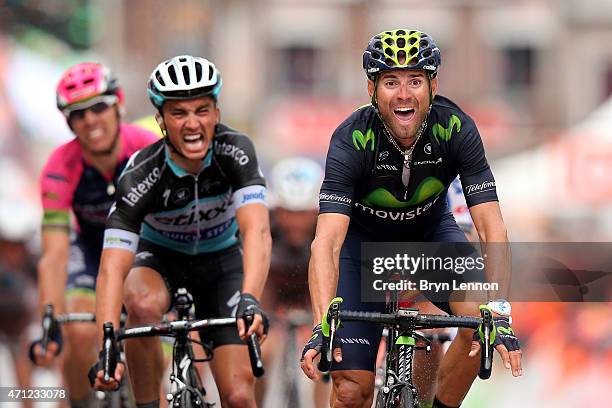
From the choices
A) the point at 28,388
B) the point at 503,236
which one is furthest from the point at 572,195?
the point at 503,236

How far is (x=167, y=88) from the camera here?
7.82m

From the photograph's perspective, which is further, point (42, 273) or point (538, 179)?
point (538, 179)

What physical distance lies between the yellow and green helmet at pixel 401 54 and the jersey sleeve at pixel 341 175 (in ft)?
1.36

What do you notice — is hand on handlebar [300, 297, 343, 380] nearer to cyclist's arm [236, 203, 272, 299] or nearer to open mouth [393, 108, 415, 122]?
cyclist's arm [236, 203, 272, 299]

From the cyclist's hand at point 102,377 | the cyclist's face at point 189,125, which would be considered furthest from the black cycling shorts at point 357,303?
the cyclist's hand at point 102,377

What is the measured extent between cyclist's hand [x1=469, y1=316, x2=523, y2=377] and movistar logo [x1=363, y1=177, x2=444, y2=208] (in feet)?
3.84

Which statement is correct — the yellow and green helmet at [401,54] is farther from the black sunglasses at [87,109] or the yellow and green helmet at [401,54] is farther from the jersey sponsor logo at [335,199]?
the black sunglasses at [87,109]

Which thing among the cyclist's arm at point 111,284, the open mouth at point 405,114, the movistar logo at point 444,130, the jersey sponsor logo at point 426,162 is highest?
the open mouth at point 405,114

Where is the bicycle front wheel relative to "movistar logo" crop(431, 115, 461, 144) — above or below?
below

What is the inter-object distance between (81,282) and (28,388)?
6.56 feet

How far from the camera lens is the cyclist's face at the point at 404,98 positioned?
712cm

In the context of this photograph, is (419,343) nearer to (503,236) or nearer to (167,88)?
(503,236)

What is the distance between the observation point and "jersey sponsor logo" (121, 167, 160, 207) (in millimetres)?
7914

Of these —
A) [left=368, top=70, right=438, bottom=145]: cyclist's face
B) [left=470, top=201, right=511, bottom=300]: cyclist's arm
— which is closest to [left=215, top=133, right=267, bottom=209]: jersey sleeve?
[left=368, top=70, right=438, bottom=145]: cyclist's face
